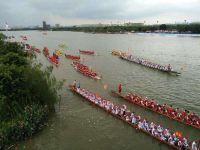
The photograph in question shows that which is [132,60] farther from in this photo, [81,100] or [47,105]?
[47,105]

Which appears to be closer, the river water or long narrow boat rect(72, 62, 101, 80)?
the river water

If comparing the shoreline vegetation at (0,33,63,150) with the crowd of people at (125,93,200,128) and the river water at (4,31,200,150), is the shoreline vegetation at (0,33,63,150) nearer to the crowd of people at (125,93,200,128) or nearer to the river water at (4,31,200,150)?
the river water at (4,31,200,150)

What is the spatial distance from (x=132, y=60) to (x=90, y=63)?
29.9 feet

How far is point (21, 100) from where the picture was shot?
24.6m

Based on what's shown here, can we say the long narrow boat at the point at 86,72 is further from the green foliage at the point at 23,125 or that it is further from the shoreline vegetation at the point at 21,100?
the green foliage at the point at 23,125

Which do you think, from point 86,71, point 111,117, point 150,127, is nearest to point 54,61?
point 86,71

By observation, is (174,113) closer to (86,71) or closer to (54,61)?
(86,71)

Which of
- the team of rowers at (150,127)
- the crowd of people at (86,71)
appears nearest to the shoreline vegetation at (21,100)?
the team of rowers at (150,127)

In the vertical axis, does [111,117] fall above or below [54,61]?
below

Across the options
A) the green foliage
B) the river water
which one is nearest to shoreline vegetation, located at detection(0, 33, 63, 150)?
the green foliage

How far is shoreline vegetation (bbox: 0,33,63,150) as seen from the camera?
73.2ft

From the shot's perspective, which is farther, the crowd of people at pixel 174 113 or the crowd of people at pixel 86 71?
the crowd of people at pixel 86 71

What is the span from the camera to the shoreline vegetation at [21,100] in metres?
22.3

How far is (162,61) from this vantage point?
214ft
